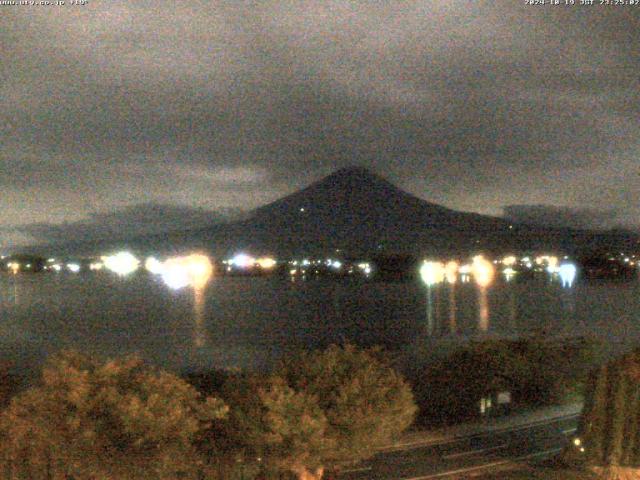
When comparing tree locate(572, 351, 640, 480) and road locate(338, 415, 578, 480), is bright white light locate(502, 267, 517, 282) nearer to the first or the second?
road locate(338, 415, 578, 480)

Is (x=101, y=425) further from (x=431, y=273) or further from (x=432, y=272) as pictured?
(x=432, y=272)

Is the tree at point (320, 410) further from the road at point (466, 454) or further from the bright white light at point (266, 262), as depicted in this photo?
the bright white light at point (266, 262)

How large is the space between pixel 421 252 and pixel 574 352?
122055 millimetres

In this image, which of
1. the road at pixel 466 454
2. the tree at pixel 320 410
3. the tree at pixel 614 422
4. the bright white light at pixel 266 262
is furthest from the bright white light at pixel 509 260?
the tree at pixel 320 410

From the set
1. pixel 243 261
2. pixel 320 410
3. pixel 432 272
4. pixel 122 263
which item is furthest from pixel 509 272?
pixel 320 410

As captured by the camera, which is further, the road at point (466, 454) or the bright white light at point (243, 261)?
the bright white light at point (243, 261)

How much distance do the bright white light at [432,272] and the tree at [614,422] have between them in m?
119

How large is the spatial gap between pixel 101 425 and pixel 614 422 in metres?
7.21

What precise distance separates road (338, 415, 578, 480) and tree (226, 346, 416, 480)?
200cm

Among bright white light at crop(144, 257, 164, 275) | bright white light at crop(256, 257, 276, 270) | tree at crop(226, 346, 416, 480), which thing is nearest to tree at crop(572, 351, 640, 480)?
tree at crop(226, 346, 416, 480)

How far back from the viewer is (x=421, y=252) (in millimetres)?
151375

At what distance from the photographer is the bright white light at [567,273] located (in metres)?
132

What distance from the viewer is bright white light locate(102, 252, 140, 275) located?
562ft

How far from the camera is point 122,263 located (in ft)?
560
